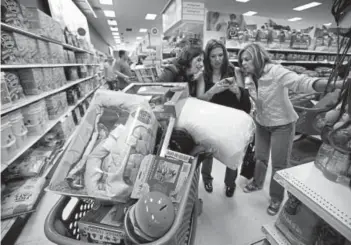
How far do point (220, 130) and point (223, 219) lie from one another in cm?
116

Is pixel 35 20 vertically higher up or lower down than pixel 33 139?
higher up

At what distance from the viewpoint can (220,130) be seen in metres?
0.88

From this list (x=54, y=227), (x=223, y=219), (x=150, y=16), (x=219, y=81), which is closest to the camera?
(x=54, y=227)

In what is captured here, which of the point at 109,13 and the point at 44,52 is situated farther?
the point at 109,13

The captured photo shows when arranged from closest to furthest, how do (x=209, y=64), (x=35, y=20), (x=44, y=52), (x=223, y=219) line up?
(x=209, y=64) → (x=223, y=219) → (x=35, y=20) → (x=44, y=52)

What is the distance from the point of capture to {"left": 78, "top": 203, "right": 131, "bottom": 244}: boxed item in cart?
0.65m

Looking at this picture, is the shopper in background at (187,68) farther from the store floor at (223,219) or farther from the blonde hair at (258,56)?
the store floor at (223,219)

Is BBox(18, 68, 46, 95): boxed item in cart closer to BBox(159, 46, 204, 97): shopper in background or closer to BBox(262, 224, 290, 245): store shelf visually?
BBox(159, 46, 204, 97): shopper in background

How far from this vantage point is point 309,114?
251 centimetres

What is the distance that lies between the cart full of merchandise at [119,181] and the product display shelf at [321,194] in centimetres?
49

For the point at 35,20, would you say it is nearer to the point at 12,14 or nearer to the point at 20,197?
the point at 12,14

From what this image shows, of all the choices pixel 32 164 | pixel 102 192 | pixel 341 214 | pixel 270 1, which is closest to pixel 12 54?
pixel 32 164

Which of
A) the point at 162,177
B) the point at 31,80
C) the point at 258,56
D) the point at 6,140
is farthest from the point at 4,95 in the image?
the point at 258,56

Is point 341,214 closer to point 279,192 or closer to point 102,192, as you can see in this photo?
point 102,192
